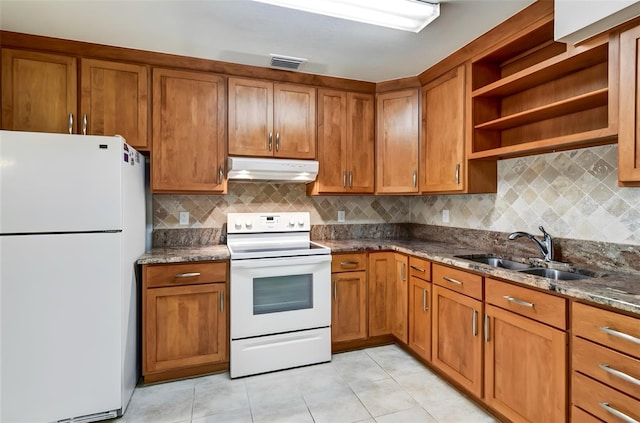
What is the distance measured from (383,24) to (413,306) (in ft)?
6.53

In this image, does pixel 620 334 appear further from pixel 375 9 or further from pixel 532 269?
pixel 375 9

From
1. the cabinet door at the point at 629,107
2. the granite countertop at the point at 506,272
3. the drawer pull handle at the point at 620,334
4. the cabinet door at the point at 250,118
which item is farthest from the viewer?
the cabinet door at the point at 250,118

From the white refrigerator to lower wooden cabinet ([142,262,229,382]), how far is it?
0.27 metres

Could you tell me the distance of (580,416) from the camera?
1.40 m

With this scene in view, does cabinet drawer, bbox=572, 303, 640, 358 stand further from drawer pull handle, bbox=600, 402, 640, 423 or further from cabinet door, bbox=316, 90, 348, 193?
cabinet door, bbox=316, 90, 348, 193

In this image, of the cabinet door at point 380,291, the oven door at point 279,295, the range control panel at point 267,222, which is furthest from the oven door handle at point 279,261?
the range control panel at point 267,222

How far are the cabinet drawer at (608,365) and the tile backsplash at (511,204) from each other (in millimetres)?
763

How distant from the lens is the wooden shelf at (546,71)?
1.71 metres

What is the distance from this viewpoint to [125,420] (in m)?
1.92

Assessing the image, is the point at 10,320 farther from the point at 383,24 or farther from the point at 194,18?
the point at 383,24

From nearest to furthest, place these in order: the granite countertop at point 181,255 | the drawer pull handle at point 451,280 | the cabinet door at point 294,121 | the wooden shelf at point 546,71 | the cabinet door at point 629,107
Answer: the cabinet door at point 629,107 → the wooden shelf at point 546,71 → the drawer pull handle at point 451,280 → the granite countertop at point 181,255 → the cabinet door at point 294,121

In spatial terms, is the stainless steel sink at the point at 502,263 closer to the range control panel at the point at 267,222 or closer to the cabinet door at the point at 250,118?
the range control panel at the point at 267,222

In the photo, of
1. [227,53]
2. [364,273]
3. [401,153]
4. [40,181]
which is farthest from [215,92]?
[364,273]

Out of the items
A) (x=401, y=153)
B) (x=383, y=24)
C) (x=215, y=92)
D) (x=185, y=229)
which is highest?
(x=383, y=24)
